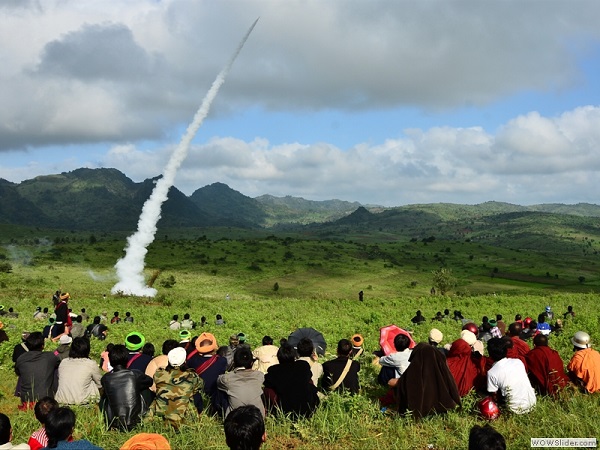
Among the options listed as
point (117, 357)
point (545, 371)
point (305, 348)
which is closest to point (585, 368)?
point (545, 371)

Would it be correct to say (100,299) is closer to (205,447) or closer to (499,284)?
(205,447)

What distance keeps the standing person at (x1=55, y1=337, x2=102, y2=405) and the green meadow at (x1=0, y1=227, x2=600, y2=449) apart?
1.60 ft

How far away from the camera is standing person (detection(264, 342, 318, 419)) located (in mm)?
8938

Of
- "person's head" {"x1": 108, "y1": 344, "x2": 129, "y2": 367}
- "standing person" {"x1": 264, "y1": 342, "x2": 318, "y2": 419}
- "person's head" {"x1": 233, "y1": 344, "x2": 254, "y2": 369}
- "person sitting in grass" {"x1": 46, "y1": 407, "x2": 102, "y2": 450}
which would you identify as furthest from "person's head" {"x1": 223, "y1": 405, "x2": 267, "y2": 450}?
"person's head" {"x1": 108, "y1": 344, "x2": 129, "y2": 367}

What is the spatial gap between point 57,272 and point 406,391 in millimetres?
70864

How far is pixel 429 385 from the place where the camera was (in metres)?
8.68

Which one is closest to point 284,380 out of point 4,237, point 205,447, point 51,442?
point 205,447

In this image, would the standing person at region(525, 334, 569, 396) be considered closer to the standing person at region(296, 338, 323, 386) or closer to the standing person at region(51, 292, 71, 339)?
the standing person at region(296, 338, 323, 386)

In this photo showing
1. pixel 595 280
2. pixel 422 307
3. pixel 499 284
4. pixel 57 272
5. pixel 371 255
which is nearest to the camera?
pixel 422 307

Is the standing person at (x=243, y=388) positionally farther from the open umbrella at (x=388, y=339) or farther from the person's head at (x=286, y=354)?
the open umbrella at (x=388, y=339)

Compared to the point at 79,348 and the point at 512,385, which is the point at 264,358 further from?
the point at 512,385

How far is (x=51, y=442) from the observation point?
231 inches

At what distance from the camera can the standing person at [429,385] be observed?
866 cm

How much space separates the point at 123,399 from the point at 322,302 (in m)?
33.7
